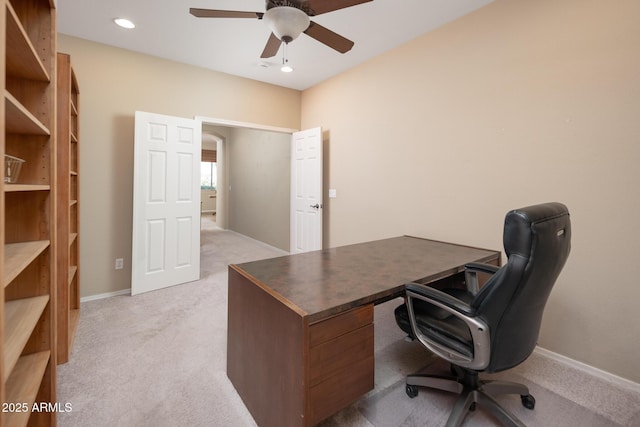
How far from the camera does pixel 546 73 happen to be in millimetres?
2020

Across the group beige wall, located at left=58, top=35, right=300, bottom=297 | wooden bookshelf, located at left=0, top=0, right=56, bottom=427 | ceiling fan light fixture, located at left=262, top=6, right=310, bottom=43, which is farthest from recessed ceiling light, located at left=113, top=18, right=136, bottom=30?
ceiling fan light fixture, located at left=262, top=6, right=310, bottom=43

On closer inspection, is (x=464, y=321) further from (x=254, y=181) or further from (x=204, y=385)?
(x=254, y=181)

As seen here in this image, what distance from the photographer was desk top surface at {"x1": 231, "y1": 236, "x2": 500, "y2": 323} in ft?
4.09

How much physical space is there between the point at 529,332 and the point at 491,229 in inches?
50.1

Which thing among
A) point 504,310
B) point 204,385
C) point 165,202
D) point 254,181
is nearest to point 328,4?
point 504,310

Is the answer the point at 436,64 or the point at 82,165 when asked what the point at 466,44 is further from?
the point at 82,165

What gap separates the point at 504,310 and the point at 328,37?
2.04 metres

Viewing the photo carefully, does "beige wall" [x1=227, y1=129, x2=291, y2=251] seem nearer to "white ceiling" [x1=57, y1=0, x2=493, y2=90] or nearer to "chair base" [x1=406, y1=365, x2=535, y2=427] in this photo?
"white ceiling" [x1=57, y1=0, x2=493, y2=90]

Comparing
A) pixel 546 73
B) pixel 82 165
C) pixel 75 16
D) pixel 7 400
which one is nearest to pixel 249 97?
pixel 75 16

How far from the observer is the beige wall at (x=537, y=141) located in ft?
5.73

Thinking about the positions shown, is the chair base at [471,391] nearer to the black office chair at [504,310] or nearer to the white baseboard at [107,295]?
the black office chair at [504,310]

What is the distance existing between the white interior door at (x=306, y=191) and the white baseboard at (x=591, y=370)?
2545mm

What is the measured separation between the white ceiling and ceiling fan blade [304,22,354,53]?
483 millimetres

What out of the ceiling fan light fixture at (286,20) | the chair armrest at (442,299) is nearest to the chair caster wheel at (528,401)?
the chair armrest at (442,299)
